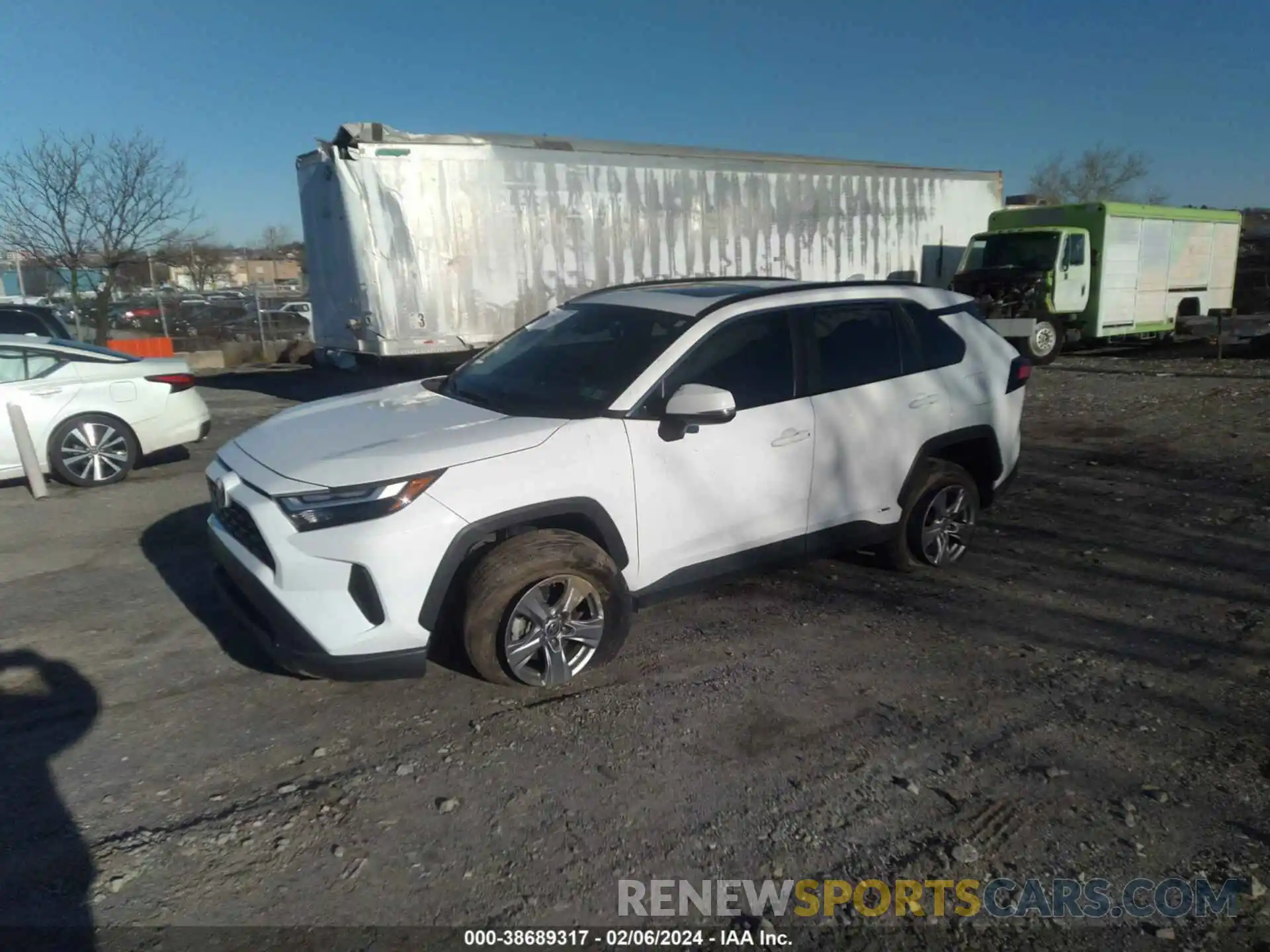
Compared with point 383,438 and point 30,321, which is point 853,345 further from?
point 30,321

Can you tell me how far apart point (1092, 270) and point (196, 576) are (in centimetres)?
1537

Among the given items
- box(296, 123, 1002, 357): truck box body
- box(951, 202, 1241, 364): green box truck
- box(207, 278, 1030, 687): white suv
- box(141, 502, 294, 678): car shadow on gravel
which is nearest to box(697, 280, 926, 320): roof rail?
box(207, 278, 1030, 687): white suv

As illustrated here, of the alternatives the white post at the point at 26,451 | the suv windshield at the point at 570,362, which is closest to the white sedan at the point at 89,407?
the white post at the point at 26,451

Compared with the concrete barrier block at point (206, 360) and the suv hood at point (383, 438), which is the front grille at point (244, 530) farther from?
the concrete barrier block at point (206, 360)

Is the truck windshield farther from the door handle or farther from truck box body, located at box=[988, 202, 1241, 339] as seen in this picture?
the door handle

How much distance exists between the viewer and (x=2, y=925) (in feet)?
8.64

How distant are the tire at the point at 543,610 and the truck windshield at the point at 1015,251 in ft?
44.9

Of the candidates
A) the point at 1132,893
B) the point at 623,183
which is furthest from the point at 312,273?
the point at 1132,893

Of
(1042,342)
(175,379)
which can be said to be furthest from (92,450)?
(1042,342)

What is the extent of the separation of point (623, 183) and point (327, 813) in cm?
1118

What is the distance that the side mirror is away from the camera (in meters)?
3.96

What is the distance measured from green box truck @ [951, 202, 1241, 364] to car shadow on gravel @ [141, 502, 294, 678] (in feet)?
39.2

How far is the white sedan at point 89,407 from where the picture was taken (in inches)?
305

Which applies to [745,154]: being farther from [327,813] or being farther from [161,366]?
[327,813]
